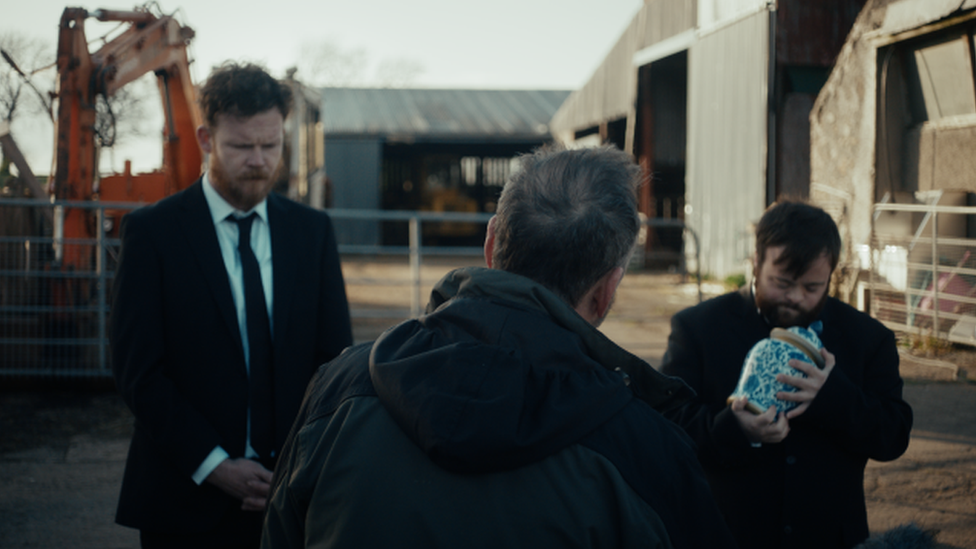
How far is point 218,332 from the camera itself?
87.0 inches

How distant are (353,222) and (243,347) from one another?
19746mm

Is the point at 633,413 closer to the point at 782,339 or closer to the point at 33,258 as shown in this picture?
the point at 782,339

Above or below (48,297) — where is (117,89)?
above

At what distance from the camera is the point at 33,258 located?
21.6 feet

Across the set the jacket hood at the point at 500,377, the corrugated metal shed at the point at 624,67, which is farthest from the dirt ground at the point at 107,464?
the corrugated metal shed at the point at 624,67

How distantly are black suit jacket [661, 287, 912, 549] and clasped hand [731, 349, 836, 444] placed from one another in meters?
0.08

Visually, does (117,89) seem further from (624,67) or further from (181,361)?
(624,67)

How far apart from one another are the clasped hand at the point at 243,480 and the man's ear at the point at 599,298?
4.03 ft

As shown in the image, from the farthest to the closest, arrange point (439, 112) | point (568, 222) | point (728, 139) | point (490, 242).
A: point (439, 112) < point (728, 139) < point (490, 242) < point (568, 222)

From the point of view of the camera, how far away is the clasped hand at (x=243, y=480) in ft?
7.02

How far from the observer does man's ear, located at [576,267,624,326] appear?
1.36 m

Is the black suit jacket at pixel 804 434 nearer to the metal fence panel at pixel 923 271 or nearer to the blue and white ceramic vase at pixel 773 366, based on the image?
the blue and white ceramic vase at pixel 773 366

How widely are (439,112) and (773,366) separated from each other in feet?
78.0

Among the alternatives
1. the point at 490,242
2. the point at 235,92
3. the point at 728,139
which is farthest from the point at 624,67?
the point at 490,242
